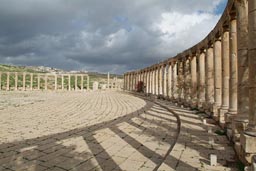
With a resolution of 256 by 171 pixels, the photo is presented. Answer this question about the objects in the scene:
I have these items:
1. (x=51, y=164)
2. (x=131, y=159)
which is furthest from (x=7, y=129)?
(x=131, y=159)

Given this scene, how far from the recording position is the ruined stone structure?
4.99 metres

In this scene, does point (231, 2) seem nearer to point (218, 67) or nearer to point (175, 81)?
point (218, 67)

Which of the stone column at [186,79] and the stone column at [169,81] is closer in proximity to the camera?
the stone column at [186,79]

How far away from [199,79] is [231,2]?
745 cm

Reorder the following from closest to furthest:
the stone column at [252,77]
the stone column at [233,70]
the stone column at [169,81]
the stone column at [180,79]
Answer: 1. the stone column at [252,77]
2. the stone column at [233,70]
3. the stone column at [180,79]
4. the stone column at [169,81]

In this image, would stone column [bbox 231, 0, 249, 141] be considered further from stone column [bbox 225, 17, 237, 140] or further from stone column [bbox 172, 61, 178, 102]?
stone column [bbox 172, 61, 178, 102]

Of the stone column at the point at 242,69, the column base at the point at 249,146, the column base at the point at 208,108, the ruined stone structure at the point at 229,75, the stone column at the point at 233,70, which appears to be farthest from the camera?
the column base at the point at 208,108

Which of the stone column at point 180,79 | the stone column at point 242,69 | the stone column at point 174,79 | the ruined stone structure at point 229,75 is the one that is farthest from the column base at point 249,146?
the stone column at point 174,79

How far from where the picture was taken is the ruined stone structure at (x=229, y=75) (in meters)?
4.99

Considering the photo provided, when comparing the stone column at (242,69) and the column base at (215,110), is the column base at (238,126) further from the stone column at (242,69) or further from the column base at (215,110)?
the column base at (215,110)

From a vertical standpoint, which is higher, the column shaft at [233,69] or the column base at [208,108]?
the column shaft at [233,69]

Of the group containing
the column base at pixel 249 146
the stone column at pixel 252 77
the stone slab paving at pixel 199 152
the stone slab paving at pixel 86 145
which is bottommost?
the stone slab paving at pixel 86 145

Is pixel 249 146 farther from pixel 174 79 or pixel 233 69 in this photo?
pixel 174 79

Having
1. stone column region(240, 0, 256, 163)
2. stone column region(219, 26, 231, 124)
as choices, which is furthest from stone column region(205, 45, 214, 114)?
stone column region(240, 0, 256, 163)
